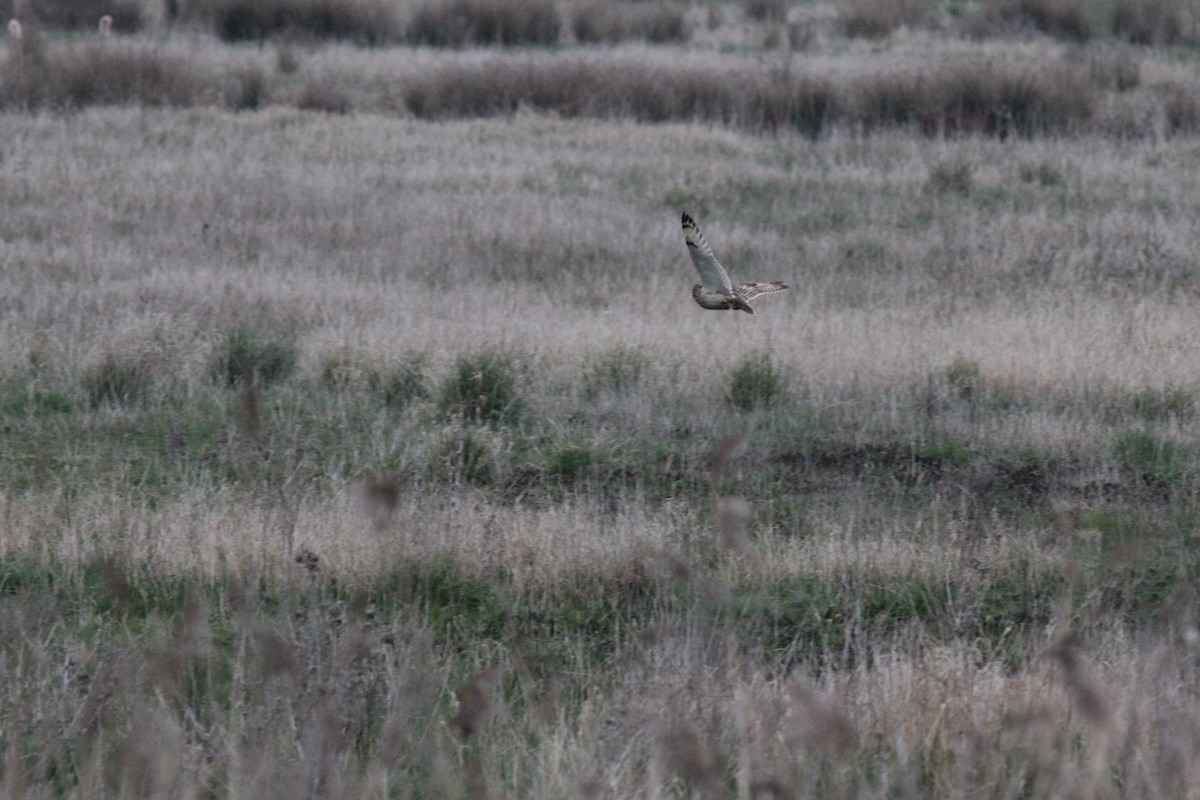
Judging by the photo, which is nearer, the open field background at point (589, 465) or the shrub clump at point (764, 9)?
the open field background at point (589, 465)

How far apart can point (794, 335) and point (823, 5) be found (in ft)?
104

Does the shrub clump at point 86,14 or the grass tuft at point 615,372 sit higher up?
the shrub clump at point 86,14

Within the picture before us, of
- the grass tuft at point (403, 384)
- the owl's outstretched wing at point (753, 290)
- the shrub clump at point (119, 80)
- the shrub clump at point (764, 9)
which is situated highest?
the shrub clump at point (764, 9)

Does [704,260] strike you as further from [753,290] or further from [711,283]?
[753,290]

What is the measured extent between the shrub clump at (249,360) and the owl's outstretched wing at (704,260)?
13.7 feet

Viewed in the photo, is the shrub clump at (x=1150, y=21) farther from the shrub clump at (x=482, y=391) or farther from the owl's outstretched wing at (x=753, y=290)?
the owl's outstretched wing at (x=753, y=290)

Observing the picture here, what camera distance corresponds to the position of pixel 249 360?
27.5 feet

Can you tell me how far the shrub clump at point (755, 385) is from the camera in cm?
794

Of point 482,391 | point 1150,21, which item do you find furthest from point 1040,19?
point 482,391

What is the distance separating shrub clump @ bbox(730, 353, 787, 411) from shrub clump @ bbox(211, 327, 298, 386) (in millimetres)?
2821

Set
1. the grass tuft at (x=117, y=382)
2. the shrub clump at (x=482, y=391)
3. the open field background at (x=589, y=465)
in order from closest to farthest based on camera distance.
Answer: the open field background at (x=589, y=465)
the shrub clump at (x=482, y=391)
the grass tuft at (x=117, y=382)

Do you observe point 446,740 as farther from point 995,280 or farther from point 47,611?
point 995,280

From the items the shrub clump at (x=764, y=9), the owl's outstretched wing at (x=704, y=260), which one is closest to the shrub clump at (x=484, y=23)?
the shrub clump at (x=764, y=9)

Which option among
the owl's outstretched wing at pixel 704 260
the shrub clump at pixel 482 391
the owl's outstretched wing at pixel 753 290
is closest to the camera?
the owl's outstretched wing at pixel 704 260
